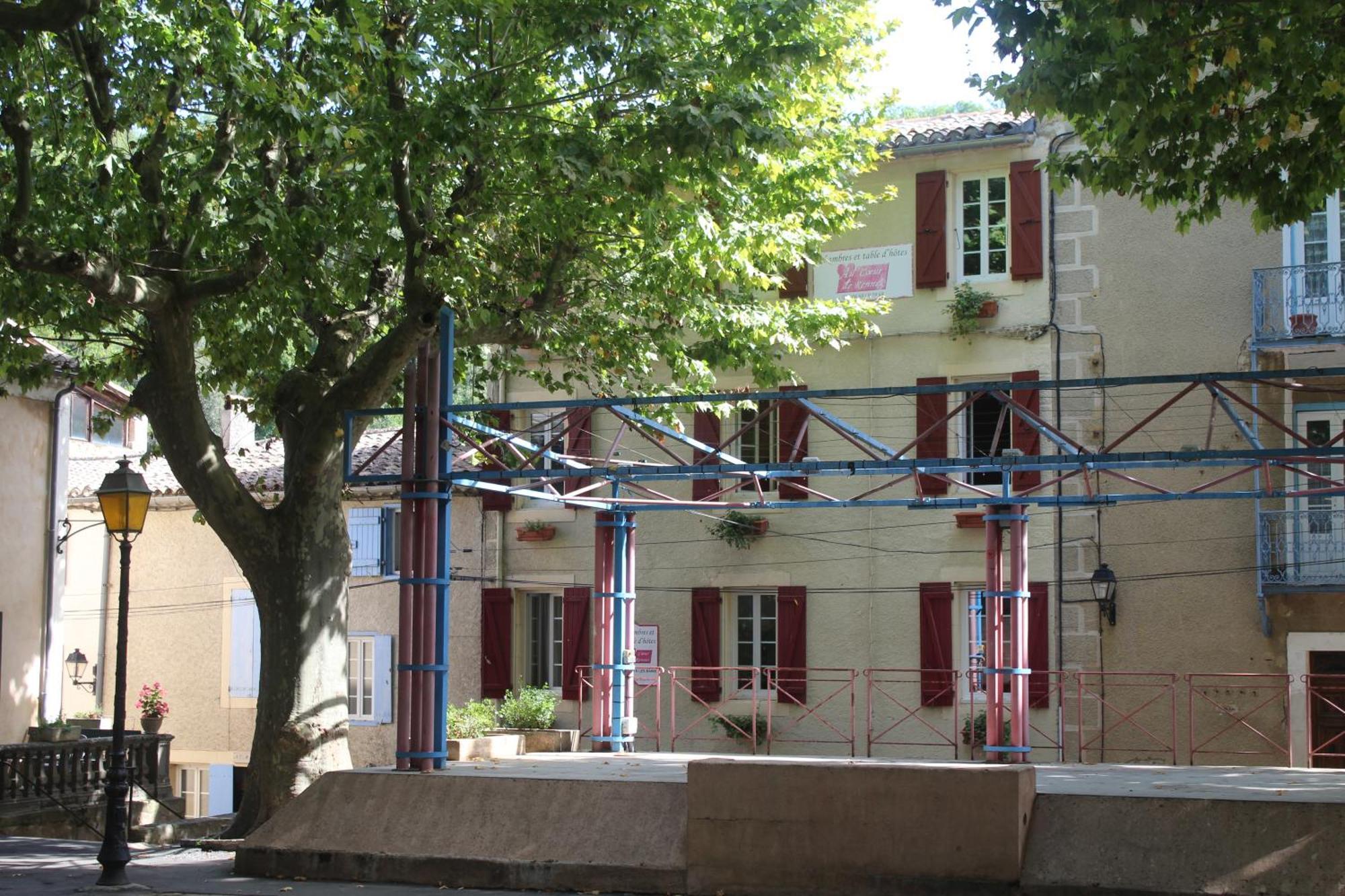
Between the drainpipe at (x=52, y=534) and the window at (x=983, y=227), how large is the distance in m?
12.8

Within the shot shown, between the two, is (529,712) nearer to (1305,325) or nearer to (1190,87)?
(1305,325)

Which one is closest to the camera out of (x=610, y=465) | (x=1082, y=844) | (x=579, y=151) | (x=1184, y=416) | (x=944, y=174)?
(x=1082, y=844)

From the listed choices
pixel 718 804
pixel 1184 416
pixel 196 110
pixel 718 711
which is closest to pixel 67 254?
pixel 196 110

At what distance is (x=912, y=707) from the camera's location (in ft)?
75.0

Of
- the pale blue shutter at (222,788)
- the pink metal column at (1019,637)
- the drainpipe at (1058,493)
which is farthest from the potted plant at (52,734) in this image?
the drainpipe at (1058,493)

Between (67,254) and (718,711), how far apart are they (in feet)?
42.5

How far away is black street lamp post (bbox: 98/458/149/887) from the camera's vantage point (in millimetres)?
13336

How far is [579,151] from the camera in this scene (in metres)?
14.6

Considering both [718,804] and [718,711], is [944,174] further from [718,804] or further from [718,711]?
[718,804]

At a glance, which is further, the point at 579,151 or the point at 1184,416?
the point at 1184,416

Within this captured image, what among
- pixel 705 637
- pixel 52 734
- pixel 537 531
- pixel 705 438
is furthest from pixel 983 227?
pixel 52 734

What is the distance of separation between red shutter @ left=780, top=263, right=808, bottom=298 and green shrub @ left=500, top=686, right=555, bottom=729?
709 cm

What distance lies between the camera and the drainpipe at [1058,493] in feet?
72.0

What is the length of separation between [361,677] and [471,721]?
6638mm
